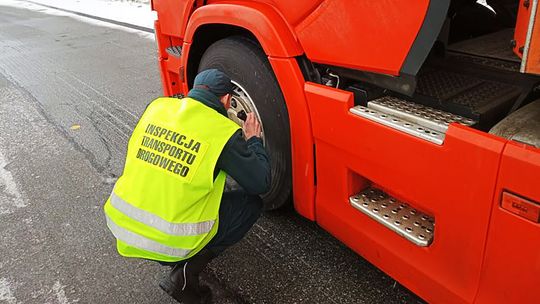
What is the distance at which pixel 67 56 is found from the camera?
8547 millimetres

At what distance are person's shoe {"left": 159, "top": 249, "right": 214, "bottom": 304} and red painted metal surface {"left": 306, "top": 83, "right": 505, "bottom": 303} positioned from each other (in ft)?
2.39

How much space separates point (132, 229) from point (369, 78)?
4.31 feet

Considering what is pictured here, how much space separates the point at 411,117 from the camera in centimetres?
184

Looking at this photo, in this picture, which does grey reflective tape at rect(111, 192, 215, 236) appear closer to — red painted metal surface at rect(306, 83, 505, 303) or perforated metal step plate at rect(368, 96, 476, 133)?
red painted metal surface at rect(306, 83, 505, 303)

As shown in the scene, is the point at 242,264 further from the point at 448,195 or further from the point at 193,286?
the point at 448,195

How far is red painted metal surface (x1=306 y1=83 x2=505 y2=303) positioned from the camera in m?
1.54

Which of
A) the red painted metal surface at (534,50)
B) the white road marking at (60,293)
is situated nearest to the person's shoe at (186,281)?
the white road marking at (60,293)

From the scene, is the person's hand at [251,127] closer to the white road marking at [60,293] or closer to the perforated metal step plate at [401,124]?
the perforated metal step plate at [401,124]

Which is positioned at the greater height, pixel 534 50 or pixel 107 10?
pixel 534 50

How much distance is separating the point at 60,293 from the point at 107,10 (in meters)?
13.7

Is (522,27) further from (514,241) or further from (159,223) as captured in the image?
(159,223)

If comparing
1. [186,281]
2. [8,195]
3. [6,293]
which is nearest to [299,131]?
[186,281]

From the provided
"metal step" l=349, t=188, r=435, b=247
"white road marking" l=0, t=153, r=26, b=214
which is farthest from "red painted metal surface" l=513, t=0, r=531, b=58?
"white road marking" l=0, t=153, r=26, b=214

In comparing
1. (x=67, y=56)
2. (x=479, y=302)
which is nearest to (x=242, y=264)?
(x=479, y=302)
